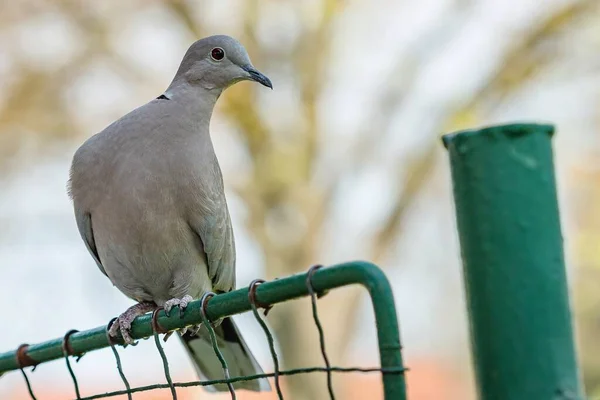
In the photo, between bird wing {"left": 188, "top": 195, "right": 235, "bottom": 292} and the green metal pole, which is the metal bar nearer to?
the green metal pole

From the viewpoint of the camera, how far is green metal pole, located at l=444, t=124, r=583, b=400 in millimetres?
1154

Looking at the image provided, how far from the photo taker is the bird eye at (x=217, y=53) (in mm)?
3451

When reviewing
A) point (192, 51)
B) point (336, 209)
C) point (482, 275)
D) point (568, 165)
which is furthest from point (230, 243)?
point (568, 165)

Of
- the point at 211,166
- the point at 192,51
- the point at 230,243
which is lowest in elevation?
the point at 230,243

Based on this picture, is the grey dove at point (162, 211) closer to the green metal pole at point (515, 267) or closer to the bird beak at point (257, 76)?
the bird beak at point (257, 76)

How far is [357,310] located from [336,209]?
1.02 metres

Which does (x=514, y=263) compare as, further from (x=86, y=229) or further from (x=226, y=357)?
(x=86, y=229)

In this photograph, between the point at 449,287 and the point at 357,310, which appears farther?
the point at 449,287

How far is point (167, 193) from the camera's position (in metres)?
2.90

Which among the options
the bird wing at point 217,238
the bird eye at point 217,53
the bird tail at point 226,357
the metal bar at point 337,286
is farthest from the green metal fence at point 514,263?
the bird eye at point 217,53

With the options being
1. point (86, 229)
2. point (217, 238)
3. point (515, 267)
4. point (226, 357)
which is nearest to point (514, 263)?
point (515, 267)

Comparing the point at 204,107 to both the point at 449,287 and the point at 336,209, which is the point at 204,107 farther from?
the point at 449,287

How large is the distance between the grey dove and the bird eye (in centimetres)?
24

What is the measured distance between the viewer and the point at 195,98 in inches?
128
